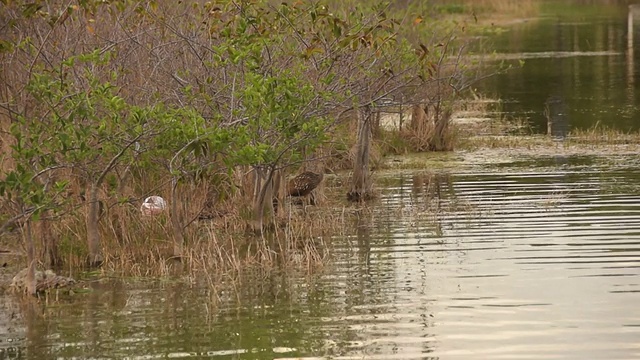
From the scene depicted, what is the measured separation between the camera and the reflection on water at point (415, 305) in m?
10.7

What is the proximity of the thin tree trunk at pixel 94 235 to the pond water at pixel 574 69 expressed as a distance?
13195 millimetres

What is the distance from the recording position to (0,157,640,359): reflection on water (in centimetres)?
1067

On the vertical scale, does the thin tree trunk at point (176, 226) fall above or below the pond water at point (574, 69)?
below

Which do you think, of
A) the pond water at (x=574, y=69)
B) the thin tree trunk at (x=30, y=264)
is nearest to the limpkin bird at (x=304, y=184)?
the thin tree trunk at (x=30, y=264)

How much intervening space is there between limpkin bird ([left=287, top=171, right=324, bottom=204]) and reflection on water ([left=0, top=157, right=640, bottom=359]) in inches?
41.7

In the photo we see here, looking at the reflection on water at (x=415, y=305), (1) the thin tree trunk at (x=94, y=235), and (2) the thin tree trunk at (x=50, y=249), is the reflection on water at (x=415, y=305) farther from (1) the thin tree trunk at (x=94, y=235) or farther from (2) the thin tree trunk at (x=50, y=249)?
(2) the thin tree trunk at (x=50, y=249)

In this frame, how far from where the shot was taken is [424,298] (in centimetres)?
1223

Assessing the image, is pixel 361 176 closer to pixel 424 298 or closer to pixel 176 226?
pixel 176 226

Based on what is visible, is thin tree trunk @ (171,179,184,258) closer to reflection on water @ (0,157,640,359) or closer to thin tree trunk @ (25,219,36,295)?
reflection on water @ (0,157,640,359)

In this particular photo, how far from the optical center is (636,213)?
16.3 m

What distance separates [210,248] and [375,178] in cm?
600

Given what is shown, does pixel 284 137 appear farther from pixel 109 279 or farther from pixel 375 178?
pixel 375 178

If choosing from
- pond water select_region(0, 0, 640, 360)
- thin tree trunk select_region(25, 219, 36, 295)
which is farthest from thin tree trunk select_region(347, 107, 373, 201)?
thin tree trunk select_region(25, 219, 36, 295)

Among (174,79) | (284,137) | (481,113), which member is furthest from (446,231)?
(481,113)
